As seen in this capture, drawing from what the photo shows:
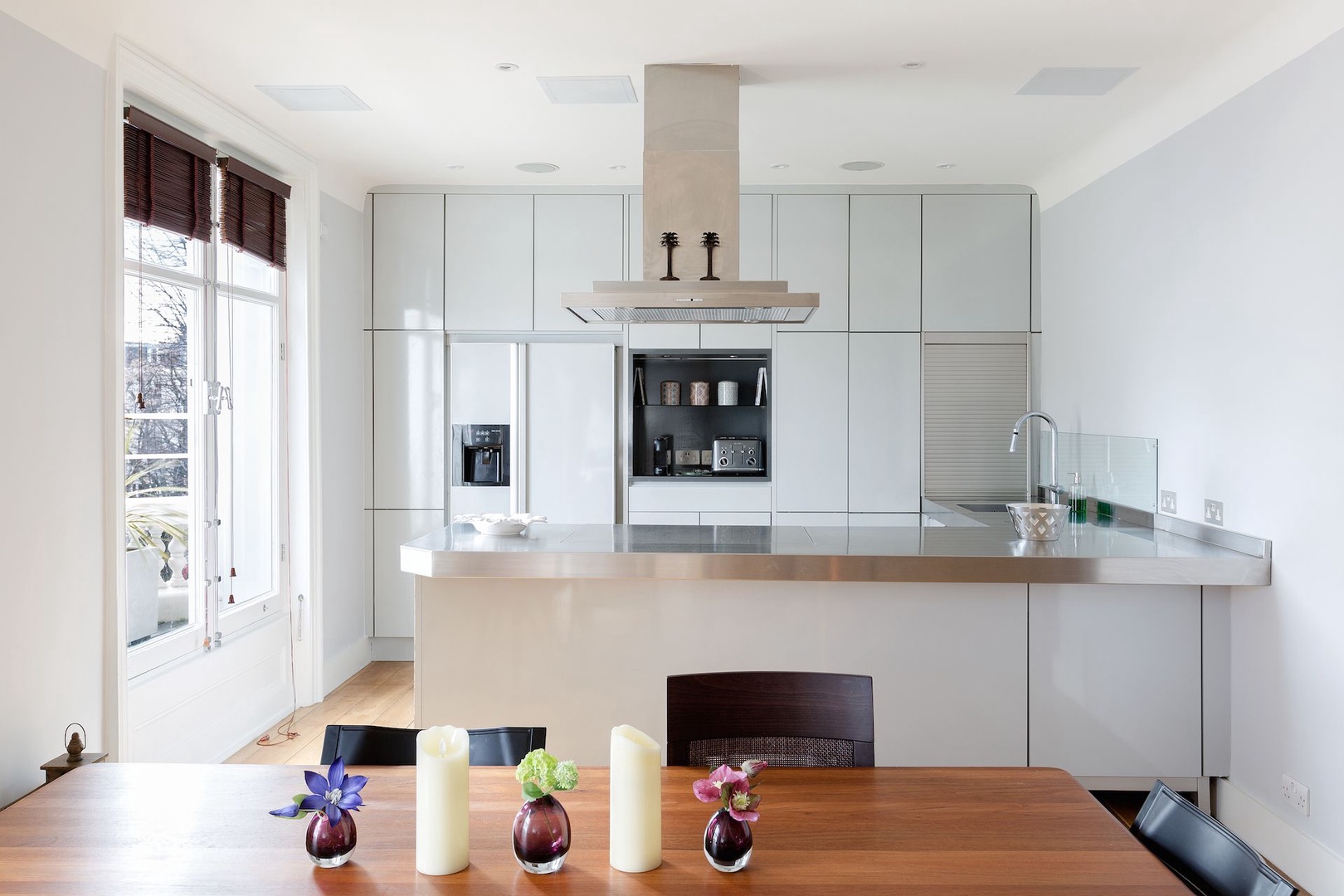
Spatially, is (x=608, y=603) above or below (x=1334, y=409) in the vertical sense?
below

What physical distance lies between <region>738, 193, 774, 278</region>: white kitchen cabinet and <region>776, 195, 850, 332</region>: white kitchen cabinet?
0.25 ft

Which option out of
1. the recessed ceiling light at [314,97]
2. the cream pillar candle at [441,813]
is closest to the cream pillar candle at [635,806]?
the cream pillar candle at [441,813]

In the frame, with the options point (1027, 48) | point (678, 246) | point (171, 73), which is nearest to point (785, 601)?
point (678, 246)

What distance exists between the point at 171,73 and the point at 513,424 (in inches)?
93.6

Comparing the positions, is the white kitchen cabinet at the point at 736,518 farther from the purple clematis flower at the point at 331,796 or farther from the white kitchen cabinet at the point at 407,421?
the purple clematis flower at the point at 331,796

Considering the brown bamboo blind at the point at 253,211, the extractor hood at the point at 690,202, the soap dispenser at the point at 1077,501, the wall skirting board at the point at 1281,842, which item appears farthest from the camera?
the soap dispenser at the point at 1077,501

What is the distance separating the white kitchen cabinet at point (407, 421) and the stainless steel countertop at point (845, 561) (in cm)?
213

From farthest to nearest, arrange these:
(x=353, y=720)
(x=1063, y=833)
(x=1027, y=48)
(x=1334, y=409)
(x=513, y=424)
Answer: (x=513, y=424)
(x=353, y=720)
(x=1027, y=48)
(x=1334, y=409)
(x=1063, y=833)

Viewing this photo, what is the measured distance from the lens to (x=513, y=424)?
17.2ft

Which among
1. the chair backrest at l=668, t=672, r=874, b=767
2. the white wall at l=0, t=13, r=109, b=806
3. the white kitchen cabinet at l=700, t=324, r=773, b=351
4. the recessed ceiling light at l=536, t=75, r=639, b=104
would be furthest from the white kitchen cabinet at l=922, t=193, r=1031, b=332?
the white wall at l=0, t=13, r=109, b=806

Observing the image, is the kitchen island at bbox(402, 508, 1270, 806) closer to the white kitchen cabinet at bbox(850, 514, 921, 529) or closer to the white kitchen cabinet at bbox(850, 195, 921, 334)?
the white kitchen cabinet at bbox(850, 514, 921, 529)

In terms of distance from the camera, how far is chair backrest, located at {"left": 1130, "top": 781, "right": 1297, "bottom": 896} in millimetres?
1305

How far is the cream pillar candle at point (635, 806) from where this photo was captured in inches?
54.6

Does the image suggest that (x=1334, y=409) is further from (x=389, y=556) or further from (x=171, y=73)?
(x=389, y=556)
